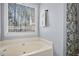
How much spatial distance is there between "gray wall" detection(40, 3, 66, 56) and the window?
0.12 meters

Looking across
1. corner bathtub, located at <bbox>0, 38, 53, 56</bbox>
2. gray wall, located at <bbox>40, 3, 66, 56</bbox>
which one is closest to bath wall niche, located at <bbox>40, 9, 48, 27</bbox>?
gray wall, located at <bbox>40, 3, 66, 56</bbox>

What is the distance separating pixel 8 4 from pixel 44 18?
41cm

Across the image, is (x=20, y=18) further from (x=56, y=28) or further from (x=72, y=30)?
(x=72, y=30)

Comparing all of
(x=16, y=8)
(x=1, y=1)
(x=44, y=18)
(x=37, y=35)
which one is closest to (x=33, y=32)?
(x=37, y=35)

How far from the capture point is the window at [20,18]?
4.32 ft

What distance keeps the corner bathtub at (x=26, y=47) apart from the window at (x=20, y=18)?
0.41 feet

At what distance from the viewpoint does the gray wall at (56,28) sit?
1.33 m

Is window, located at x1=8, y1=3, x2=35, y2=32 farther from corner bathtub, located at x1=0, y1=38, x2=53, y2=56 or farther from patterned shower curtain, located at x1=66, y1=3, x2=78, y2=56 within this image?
patterned shower curtain, located at x1=66, y1=3, x2=78, y2=56

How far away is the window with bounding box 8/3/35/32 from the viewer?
1.32 meters

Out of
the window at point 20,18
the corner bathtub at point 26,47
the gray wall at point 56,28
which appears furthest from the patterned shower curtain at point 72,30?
the window at point 20,18

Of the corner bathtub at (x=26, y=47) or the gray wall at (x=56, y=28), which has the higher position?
the gray wall at (x=56, y=28)

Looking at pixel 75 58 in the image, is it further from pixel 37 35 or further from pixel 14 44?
pixel 14 44

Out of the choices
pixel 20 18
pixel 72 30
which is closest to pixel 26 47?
pixel 20 18

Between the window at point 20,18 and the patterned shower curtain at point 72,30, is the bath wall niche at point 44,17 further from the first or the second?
the patterned shower curtain at point 72,30
